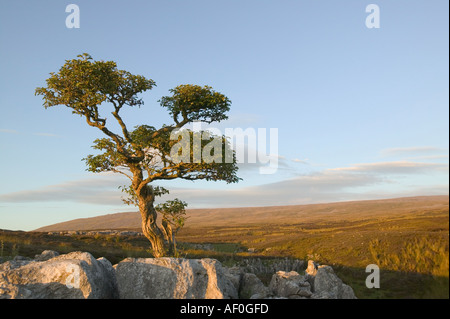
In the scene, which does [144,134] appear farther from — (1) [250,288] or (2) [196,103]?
(1) [250,288]

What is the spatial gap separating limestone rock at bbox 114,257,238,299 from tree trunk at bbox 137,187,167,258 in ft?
38.5

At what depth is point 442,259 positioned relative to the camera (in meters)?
6.94

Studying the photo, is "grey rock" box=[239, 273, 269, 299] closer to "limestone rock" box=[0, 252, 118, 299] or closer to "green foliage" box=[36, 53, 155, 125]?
"limestone rock" box=[0, 252, 118, 299]

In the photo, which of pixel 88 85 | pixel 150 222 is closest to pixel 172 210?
pixel 150 222

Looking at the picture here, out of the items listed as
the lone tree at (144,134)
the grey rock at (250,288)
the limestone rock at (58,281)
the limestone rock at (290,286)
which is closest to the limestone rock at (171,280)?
the limestone rock at (58,281)

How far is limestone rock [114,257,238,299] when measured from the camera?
34.3 feet

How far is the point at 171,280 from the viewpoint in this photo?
10641 mm

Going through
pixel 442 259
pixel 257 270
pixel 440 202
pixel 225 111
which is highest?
pixel 225 111
